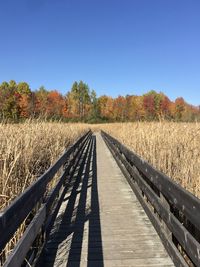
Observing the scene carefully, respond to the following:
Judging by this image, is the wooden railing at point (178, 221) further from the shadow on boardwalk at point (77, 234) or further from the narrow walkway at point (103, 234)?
the shadow on boardwalk at point (77, 234)

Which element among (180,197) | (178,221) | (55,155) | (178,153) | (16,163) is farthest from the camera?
(55,155)

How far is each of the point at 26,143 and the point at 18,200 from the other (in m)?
3.23

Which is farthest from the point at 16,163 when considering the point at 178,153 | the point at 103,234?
the point at 178,153

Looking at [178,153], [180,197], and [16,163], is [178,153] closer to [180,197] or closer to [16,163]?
[16,163]

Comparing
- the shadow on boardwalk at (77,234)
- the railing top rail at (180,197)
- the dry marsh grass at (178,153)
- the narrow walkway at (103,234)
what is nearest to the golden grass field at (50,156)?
the dry marsh grass at (178,153)

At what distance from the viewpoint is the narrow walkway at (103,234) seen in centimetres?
410

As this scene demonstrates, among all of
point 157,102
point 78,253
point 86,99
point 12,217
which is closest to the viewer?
point 12,217

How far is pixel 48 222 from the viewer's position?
15.6 feet

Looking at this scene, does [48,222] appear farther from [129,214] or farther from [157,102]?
[157,102]

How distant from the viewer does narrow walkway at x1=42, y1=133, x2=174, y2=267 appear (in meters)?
4.10

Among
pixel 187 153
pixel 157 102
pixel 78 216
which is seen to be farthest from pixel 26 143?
pixel 157 102

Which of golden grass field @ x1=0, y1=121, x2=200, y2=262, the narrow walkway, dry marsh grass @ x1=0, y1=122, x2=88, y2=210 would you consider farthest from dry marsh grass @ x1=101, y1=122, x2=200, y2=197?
dry marsh grass @ x1=0, y1=122, x2=88, y2=210

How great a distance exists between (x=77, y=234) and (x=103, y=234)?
0.37 metres

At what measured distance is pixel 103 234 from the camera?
201 inches
